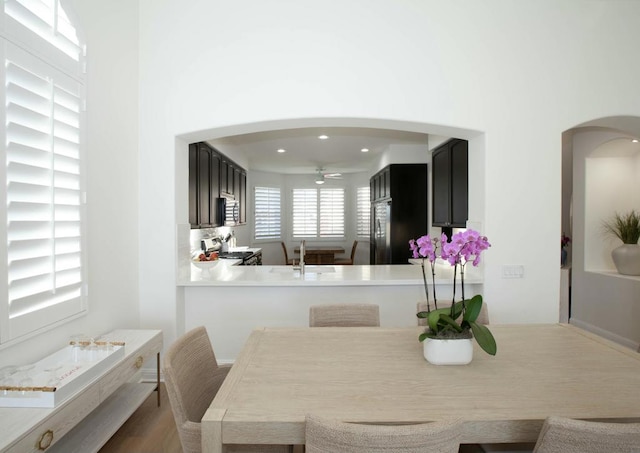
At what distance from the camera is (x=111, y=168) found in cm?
273

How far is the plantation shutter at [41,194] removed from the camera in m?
1.78

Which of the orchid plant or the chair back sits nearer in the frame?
the chair back

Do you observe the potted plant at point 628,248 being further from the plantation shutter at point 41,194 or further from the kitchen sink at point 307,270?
the plantation shutter at point 41,194

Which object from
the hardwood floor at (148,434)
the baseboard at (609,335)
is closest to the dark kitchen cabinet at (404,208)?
the baseboard at (609,335)

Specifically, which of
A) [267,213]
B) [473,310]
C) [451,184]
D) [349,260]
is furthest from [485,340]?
[267,213]

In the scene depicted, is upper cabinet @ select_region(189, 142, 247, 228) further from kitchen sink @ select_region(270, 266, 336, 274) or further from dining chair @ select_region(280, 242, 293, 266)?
dining chair @ select_region(280, 242, 293, 266)

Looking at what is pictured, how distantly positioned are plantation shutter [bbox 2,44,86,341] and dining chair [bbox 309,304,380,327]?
4.85ft

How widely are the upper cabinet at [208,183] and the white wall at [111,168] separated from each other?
0.75 meters

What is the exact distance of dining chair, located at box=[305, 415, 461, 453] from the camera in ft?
3.25

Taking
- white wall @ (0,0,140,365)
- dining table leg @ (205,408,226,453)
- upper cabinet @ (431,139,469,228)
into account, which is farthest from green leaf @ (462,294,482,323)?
white wall @ (0,0,140,365)

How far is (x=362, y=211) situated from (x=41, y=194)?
7073 mm

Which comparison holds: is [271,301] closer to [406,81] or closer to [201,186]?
[201,186]

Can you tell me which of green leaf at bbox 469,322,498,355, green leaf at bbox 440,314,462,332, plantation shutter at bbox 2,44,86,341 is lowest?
green leaf at bbox 469,322,498,355

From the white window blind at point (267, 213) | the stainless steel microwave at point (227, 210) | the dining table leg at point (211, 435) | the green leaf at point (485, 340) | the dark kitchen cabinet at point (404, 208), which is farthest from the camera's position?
the white window blind at point (267, 213)
